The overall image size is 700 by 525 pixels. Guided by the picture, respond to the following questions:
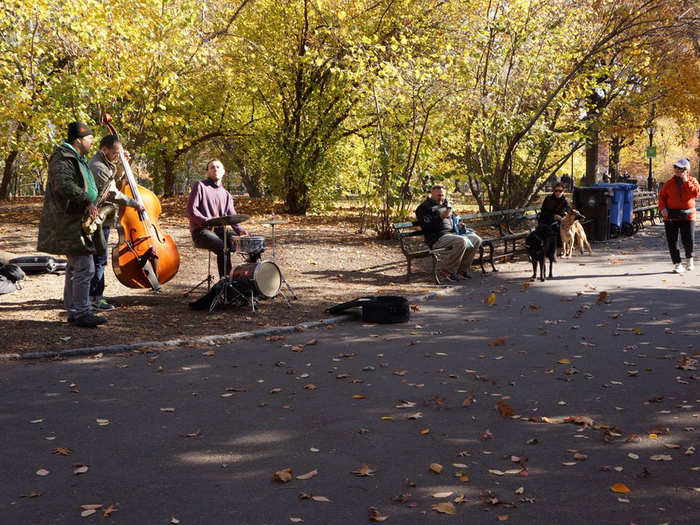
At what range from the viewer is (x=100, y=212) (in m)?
8.55

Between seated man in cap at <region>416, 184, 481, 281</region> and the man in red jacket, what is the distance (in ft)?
10.6

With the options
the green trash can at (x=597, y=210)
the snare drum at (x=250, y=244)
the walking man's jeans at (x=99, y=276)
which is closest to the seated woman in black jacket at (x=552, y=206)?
the green trash can at (x=597, y=210)

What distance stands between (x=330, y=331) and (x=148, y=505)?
4.77 metres

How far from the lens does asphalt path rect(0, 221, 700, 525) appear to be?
3988mm

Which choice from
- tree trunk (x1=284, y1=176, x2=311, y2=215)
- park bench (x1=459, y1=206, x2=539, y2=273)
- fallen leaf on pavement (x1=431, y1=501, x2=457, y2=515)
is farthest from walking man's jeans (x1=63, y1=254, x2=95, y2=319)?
tree trunk (x1=284, y1=176, x2=311, y2=215)

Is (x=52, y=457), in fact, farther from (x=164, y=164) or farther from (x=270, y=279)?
(x=164, y=164)

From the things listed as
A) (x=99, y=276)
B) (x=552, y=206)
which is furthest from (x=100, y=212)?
(x=552, y=206)

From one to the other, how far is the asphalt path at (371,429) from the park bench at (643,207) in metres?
14.1

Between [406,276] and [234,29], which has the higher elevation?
[234,29]

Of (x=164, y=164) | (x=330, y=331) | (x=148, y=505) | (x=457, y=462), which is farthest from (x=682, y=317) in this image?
(x=164, y=164)

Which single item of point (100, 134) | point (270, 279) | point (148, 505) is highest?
point (100, 134)

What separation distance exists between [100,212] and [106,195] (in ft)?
0.82

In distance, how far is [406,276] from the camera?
42.7 ft

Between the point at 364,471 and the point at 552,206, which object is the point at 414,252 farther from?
the point at 364,471
